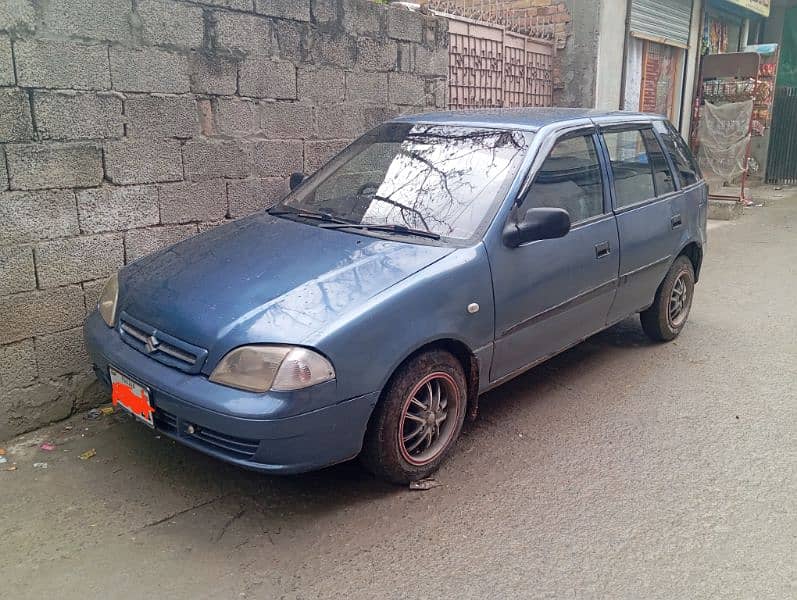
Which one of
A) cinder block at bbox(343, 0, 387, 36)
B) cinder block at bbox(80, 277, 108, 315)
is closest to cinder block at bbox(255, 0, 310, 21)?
cinder block at bbox(343, 0, 387, 36)

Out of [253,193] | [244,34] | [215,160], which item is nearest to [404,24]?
[244,34]

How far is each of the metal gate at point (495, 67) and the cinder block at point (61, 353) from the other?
14.7 feet

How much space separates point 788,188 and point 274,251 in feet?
49.6

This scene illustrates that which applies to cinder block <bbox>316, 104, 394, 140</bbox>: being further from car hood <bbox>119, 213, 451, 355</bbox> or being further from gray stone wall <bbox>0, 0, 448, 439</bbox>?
car hood <bbox>119, 213, 451, 355</bbox>

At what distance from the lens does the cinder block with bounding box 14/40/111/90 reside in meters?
3.74

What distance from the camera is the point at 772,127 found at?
52.1ft

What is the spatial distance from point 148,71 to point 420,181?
1837 millimetres

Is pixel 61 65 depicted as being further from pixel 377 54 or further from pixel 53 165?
pixel 377 54

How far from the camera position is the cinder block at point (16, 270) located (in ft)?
12.5

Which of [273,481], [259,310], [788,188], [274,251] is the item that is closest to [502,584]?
[273,481]

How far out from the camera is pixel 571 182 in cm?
423

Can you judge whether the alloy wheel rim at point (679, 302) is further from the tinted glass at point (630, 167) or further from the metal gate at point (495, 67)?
the metal gate at point (495, 67)

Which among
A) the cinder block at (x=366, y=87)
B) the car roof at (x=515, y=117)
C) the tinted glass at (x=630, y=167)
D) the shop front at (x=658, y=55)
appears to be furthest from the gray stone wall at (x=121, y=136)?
the shop front at (x=658, y=55)

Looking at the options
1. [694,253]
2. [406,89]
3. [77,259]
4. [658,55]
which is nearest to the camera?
[77,259]
